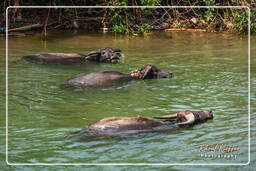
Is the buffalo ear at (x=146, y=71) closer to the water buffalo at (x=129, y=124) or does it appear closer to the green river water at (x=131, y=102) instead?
the green river water at (x=131, y=102)

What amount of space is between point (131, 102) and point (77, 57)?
323 centimetres

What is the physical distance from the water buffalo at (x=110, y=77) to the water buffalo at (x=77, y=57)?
162cm

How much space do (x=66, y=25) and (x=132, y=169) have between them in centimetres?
1068

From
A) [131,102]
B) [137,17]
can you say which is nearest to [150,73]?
[131,102]

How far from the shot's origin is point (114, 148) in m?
5.86

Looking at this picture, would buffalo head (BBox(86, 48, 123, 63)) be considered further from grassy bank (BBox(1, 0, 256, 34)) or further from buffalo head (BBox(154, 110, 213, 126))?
buffalo head (BBox(154, 110, 213, 126))

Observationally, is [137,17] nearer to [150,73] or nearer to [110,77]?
[150,73]

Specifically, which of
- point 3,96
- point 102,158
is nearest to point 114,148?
point 102,158

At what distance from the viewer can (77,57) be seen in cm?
1103

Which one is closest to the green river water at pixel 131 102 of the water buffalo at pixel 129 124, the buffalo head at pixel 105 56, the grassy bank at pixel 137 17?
the water buffalo at pixel 129 124

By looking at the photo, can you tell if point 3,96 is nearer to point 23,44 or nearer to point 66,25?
point 23,44

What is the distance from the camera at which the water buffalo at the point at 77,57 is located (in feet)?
35.8

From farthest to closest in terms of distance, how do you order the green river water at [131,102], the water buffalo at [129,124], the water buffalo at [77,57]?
1. the water buffalo at [77,57]
2. the water buffalo at [129,124]
3. the green river water at [131,102]

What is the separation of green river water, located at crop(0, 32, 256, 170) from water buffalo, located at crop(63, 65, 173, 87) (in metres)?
0.15
